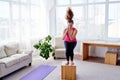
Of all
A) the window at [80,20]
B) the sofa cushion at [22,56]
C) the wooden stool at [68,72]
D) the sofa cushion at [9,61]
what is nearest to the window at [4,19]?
the sofa cushion at [22,56]

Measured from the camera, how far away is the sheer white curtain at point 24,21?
5008mm

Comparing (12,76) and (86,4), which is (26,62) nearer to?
(12,76)

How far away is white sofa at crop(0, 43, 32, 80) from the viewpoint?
12.7ft

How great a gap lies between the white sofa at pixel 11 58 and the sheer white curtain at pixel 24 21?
45cm

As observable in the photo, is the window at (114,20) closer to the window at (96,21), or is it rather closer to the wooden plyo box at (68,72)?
the window at (96,21)

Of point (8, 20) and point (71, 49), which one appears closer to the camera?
point (71, 49)

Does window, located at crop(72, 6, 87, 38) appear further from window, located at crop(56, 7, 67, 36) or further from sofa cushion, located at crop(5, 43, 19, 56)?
sofa cushion, located at crop(5, 43, 19, 56)

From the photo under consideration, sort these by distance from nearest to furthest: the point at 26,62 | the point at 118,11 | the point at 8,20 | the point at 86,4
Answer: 1. the point at 26,62
2. the point at 8,20
3. the point at 118,11
4. the point at 86,4

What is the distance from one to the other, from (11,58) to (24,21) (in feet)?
6.28

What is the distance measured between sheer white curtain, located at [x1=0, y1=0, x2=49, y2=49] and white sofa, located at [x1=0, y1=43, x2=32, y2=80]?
1.49ft

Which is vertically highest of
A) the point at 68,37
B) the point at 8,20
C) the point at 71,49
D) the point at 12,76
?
the point at 8,20

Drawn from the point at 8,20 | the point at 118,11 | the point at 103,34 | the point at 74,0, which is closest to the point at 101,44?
the point at 103,34

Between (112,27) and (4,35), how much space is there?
397 centimetres

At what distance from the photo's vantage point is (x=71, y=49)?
387cm
